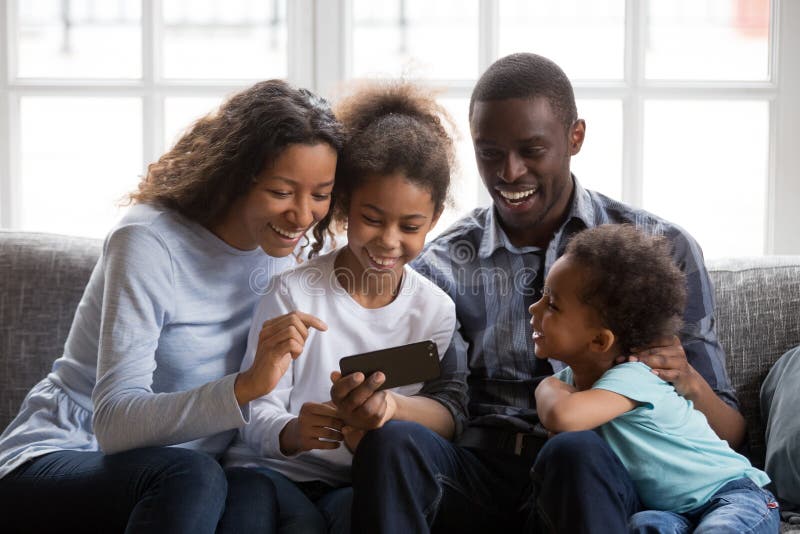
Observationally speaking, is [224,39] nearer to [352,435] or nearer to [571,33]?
[571,33]

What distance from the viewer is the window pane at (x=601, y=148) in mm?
2780

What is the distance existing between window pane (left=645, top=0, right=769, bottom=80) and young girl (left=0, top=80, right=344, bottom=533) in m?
1.30

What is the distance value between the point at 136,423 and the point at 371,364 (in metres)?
0.41

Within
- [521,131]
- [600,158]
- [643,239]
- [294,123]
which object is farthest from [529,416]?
[600,158]

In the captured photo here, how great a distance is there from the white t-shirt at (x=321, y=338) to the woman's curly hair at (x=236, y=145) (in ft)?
0.69

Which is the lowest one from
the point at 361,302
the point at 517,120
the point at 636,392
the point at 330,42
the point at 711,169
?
the point at 636,392

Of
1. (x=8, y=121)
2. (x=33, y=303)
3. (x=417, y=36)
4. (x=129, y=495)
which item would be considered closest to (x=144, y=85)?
(x=8, y=121)

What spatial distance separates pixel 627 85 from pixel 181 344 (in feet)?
5.01

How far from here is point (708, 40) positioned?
2791mm

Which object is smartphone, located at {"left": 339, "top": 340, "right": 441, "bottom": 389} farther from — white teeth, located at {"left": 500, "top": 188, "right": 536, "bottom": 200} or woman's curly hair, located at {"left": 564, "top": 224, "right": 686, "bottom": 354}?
white teeth, located at {"left": 500, "top": 188, "right": 536, "bottom": 200}

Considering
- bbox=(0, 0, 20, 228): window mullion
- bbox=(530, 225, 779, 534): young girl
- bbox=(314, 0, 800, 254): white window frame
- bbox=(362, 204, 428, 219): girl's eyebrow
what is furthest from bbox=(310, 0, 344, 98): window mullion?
bbox=(530, 225, 779, 534): young girl

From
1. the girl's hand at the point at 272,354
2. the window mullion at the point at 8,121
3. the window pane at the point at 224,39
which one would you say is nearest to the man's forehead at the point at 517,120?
the girl's hand at the point at 272,354

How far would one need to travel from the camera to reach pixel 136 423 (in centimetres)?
166

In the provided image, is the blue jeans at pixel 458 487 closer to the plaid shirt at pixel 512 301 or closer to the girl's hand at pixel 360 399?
the girl's hand at pixel 360 399
